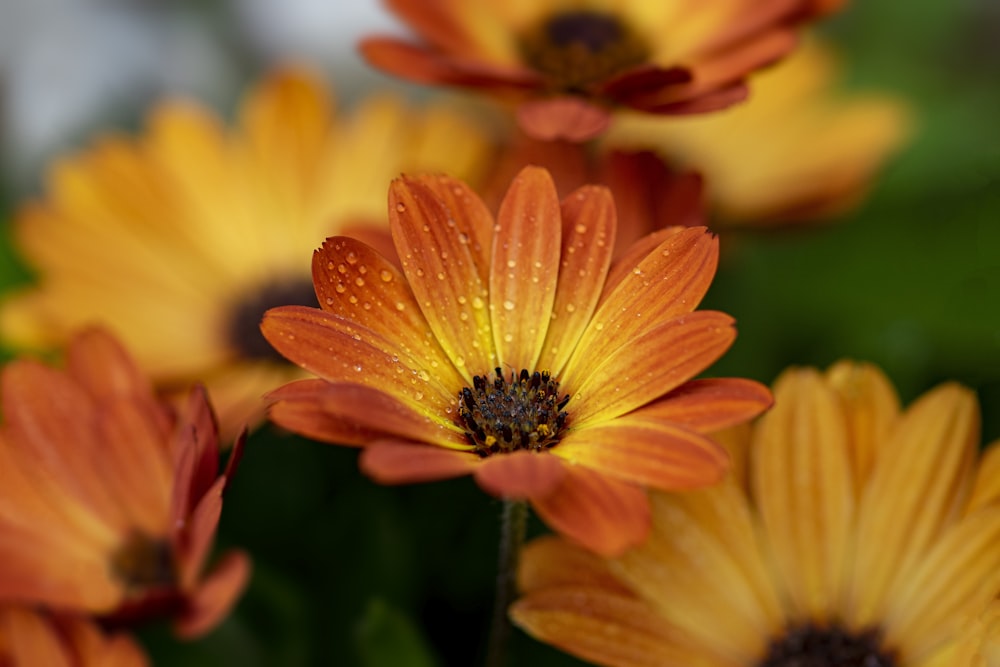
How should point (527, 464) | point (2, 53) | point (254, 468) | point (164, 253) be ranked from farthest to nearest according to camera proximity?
point (2, 53) → point (164, 253) → point (254, 468) → point (527, 464)

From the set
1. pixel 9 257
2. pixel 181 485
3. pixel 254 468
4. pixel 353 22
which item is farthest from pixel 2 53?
pixel 181 485

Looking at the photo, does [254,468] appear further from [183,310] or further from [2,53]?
[2,53]

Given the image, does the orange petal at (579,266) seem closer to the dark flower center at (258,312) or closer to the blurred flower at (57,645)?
the blurred flower at (57,645)

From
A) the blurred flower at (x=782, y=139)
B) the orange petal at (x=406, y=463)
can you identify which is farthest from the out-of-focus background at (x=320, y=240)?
the orange petal at (x=406, y=463)

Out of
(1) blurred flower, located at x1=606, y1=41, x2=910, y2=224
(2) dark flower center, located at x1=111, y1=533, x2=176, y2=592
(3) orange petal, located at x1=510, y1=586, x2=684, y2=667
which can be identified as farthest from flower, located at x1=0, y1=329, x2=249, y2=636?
(1) blurred flower, located at x1=606, y1=41, x2=910, y2=224

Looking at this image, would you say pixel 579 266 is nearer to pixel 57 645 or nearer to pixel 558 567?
pixel 558 567

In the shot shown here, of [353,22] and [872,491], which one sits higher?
[353,22]
